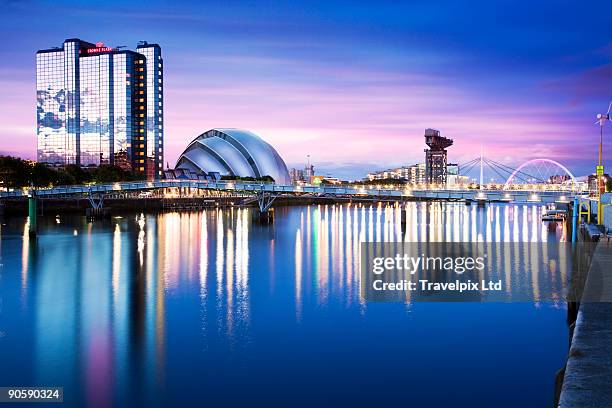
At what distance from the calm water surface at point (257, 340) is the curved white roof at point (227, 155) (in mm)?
86595

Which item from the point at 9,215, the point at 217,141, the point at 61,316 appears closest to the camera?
the point at 61,316

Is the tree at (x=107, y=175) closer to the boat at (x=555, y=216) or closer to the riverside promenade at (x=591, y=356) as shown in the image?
the boat at (x=555, y=216)

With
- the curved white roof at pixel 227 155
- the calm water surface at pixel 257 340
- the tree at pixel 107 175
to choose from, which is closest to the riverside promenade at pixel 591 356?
the calm water surface at pixel 257 340

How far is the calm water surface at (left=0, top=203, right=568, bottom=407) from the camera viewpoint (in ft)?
47.9

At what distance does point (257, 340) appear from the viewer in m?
18.9

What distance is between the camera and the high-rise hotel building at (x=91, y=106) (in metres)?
159

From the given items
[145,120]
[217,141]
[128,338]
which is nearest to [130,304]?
[128,338]

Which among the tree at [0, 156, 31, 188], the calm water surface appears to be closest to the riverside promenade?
the calm water surface

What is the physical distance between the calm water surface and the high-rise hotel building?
12971 centimetres

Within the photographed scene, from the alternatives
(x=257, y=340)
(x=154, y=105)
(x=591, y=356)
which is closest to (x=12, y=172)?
(x=257, y=340)

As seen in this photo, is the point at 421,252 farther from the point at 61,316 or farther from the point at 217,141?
the point at 217,141

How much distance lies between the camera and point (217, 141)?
122 meters

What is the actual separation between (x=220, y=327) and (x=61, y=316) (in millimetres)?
6201

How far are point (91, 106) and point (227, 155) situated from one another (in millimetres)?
58055
